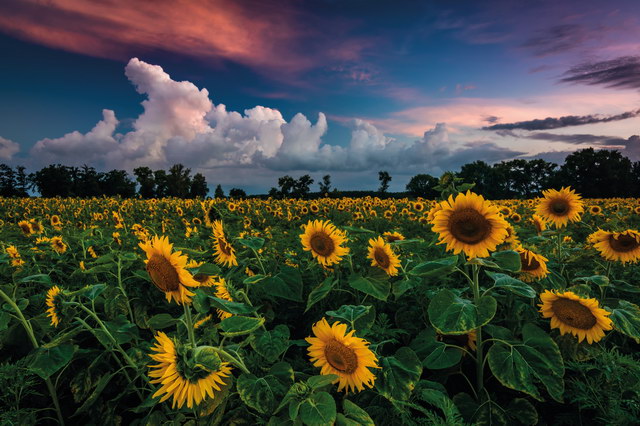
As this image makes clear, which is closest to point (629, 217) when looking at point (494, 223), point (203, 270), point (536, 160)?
point (494, 223)

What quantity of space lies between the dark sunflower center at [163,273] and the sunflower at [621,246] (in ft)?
12.2

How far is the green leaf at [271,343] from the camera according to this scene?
1860 millimetres

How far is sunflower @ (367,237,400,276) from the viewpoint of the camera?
2697mm

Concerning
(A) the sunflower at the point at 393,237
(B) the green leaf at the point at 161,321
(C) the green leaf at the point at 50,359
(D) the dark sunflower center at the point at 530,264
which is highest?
(A) the sunflower at the point at 393,237

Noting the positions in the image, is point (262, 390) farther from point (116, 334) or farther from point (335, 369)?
point (116, 334)

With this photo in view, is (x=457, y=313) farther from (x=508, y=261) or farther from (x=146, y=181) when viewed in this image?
(x=146, y=181)

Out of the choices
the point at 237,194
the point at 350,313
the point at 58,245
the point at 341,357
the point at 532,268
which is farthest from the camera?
the point at 237,194

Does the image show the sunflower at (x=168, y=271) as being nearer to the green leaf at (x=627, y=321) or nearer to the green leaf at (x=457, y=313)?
the green leaf at (x=457, y=313)

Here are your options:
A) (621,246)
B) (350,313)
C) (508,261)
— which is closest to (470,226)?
(508,261)

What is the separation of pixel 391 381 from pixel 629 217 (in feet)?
37.3

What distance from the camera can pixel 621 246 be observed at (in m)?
3.38

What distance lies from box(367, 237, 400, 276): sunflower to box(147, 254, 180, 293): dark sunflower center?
5.24ft

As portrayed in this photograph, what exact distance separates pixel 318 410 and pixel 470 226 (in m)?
1.39

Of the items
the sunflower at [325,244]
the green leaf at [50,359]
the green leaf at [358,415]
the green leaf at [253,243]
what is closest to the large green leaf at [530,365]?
the green leaf at [358,415]
